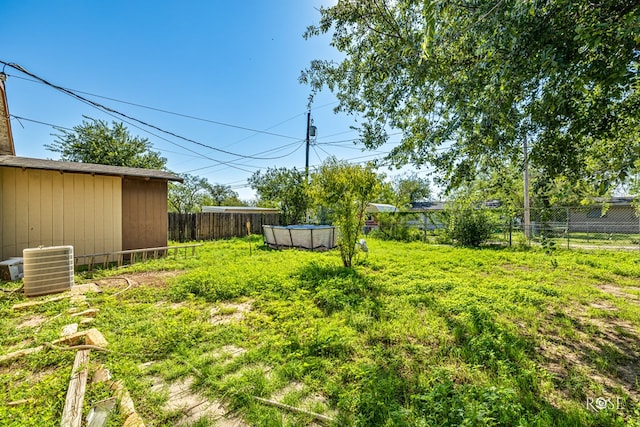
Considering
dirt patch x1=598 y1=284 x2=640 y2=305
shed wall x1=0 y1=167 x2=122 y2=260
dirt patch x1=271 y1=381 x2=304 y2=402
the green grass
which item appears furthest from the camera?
shed wall x1=0 y1=167 x2=122 y2=260

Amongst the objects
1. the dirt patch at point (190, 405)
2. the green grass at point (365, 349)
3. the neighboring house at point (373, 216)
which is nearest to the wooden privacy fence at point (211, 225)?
the neighboring house at point (373, 216)

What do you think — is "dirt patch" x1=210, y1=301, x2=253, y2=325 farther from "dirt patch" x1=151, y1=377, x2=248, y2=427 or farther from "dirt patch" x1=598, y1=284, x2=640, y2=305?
"dirt patch" x1=598, y1=284, x2=640, y2=305

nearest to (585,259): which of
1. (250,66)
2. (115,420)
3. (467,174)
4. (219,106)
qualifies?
(467,174)

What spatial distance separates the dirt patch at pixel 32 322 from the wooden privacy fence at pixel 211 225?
832cm

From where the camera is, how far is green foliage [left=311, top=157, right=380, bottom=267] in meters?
5.84

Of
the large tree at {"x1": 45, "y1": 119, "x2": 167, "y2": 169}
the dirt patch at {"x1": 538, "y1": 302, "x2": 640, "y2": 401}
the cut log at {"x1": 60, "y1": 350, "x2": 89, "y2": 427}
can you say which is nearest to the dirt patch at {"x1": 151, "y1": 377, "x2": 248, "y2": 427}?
the cut log at {"x1": 60, "y1": 350, "x2": 89, "y2": 427}

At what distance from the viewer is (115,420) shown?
159 cm

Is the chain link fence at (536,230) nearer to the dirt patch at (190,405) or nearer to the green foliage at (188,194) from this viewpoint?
the dirt patch at (190,405)

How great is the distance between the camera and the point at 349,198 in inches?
234

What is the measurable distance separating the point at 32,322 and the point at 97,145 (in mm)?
14327

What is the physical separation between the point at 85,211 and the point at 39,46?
414cm

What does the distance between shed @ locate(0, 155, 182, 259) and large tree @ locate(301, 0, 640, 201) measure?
20.0 feet

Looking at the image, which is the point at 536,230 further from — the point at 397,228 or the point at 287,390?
the point at 287,390

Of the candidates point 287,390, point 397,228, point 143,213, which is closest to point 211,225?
point 143,213
